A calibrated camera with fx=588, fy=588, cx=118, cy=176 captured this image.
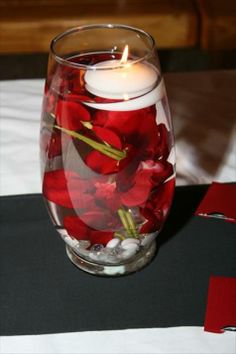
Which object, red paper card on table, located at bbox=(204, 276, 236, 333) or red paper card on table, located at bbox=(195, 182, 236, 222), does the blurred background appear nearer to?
red paper card on table, located at bbox=(195, 182, 236, 222)

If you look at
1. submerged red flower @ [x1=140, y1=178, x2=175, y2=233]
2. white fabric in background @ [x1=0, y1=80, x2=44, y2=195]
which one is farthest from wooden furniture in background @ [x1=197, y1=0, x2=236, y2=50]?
submerged red flower @ [x1=140, y1=178, x2=175, y2=233]

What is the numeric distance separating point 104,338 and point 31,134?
14.1 inches

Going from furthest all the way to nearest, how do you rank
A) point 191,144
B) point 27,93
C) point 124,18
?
point 124,18 → point 27,93 → point 191,144

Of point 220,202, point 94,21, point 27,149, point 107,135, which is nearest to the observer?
point 107,135

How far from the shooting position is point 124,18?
5.72 feet

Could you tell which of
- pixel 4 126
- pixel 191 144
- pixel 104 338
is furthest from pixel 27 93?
pixel 104 338

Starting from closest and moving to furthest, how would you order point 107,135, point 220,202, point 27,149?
point 107,135
point 220,202
point 27,149

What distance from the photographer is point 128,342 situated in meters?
0.48

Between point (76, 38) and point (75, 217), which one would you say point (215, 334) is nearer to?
point (75, 217)

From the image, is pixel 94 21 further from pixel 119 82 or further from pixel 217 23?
pixel 119 82

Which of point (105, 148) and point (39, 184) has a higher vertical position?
point (105, 148)

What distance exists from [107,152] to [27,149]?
296 mm

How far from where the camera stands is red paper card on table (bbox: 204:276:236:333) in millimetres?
492

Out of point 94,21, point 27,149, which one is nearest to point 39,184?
point 27,149
